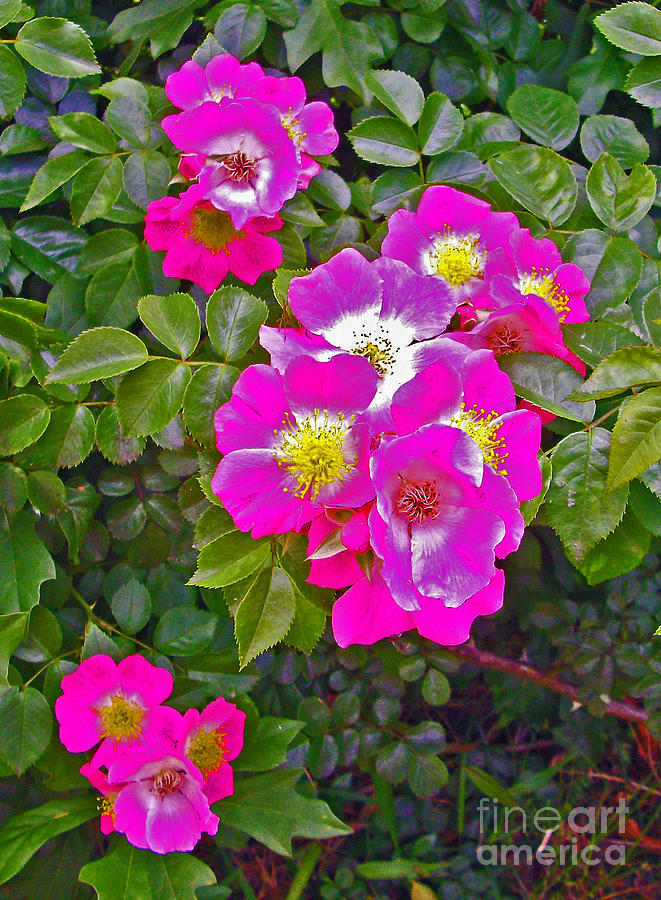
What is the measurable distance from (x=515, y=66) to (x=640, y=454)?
68 centimetres

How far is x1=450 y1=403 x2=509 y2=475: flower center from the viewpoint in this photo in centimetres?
64

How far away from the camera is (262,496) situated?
634 mm

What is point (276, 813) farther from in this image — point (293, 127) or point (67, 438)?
point (293, 127)

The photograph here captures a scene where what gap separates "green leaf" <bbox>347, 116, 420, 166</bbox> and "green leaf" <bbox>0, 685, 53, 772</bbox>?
0.83 meters

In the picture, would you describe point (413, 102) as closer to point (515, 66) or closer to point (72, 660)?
point (515, 66)

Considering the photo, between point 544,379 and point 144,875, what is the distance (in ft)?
2.79

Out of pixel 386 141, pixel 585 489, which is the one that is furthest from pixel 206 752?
pixel 386 141

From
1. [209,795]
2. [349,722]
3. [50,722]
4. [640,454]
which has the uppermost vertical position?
[640,454]

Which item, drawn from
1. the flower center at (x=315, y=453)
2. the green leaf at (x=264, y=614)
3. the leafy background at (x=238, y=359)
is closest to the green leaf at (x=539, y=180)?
the leafy background at (x=238, y=359)

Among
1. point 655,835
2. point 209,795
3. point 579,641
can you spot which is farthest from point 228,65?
point 655,835

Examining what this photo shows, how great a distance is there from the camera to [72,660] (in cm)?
107

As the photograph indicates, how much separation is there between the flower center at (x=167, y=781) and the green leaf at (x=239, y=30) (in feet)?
3.09

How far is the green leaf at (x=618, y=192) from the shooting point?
2.84 ft

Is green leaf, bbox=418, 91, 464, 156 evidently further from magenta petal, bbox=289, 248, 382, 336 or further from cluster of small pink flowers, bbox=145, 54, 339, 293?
magenta petal, bbox=289, 248, 382, 336
